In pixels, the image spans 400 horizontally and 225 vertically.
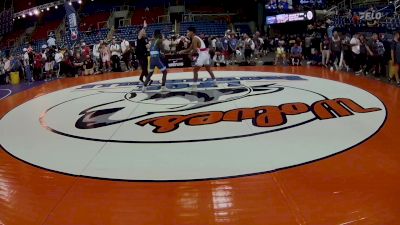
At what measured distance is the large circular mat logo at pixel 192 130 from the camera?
3842mm

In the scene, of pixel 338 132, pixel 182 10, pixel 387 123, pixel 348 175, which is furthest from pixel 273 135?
pixel 182 10

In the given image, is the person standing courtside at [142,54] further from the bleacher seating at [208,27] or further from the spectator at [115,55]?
the bleacher seating at [208,27]

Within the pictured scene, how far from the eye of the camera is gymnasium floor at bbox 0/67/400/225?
289 cm

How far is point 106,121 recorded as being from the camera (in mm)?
5734

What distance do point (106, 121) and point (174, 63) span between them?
9734 mm

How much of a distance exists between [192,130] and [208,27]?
2009cm

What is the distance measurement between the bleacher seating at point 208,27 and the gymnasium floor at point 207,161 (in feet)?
57.3

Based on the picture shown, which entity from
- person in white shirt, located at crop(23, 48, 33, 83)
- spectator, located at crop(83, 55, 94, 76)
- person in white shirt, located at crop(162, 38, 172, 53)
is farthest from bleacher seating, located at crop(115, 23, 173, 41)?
person in white shirt, located at crop(23, 48, 33, 83)

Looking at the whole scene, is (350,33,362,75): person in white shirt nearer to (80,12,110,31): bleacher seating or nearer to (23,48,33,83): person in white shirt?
(23,48,33,83): person in white shirt

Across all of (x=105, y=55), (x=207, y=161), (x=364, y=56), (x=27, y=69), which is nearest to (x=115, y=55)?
(x=105, y=55)

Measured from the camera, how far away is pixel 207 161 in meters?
3.86

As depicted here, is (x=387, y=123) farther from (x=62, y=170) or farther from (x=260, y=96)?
(x=62, y=170)

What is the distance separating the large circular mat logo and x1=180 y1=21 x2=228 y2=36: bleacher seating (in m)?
16.4

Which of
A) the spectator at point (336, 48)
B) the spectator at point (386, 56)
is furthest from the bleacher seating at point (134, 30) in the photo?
the spectator at point (386, 56)
